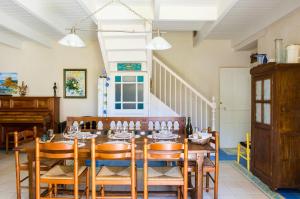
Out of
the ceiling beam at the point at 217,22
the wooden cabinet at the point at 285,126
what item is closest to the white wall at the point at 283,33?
the wooden cabinet at the point at 285,126

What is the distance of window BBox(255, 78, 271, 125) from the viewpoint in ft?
12.1

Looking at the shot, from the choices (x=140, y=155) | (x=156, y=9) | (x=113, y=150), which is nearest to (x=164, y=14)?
(x=156, y=9)

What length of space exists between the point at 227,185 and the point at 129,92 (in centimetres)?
272

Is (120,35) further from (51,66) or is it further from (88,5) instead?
(51,66)

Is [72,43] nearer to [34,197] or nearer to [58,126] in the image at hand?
[34,197]

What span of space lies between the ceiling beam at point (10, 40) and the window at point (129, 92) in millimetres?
2590

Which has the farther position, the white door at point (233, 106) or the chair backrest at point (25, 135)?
the white door at point (233, 106)

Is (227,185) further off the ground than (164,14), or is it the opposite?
(164,14)

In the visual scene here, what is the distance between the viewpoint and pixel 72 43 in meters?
3.25

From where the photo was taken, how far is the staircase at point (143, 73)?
481cm

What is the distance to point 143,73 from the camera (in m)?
5.53

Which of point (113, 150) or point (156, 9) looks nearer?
point (113, 150)

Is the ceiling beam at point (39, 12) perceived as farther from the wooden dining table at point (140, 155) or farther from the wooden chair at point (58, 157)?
the wooden chair at point (58, 157)

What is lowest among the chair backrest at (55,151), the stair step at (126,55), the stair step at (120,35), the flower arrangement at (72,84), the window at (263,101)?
the chair backrest at (55,151)
